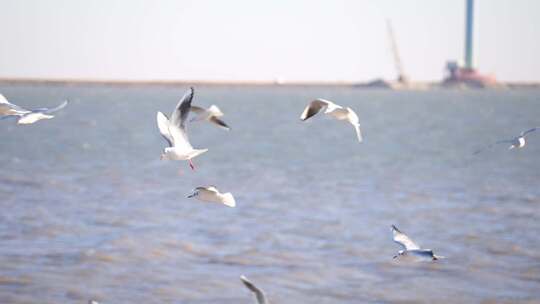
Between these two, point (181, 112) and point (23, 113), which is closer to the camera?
point (181, 112)

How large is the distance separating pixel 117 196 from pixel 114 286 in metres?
12.3

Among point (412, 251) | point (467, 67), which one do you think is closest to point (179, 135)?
point (412, 251)

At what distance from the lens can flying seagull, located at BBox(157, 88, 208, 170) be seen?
406 inches

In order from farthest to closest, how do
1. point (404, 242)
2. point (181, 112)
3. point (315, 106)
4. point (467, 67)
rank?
point (467, 67) → point (404, 242) → point (315, 106) → point (181, 112)

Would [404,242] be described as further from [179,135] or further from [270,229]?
[270,229]

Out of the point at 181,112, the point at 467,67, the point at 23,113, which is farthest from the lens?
the point at 467,67

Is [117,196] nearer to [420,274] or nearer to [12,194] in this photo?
[12,194]

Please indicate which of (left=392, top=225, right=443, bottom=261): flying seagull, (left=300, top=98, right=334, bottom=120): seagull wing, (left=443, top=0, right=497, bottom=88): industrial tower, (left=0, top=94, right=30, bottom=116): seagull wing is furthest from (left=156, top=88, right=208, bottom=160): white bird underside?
(left=443, top=0, right=497, bottom=88): industrial tower

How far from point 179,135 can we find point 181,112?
0.28m

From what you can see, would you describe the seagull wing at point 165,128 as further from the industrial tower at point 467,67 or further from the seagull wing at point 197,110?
the industrial tower at point 467,67

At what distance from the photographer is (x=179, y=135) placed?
10.5 metres

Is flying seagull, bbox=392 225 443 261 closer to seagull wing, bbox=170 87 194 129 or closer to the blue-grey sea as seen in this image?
seagull wing, bbox=170 87 194 129

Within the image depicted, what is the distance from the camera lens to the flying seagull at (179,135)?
406 inches

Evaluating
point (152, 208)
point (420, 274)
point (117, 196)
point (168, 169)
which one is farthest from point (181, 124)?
point (168, 169)
